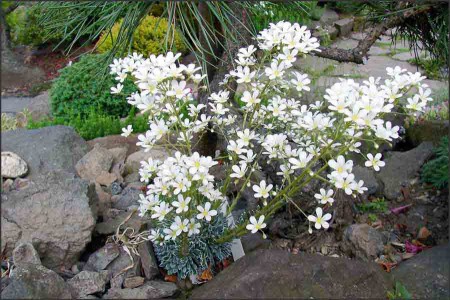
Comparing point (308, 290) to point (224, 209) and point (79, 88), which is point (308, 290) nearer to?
point (224, 209)

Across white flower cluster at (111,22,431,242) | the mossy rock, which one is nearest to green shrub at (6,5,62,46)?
white flower cluster at (111,22,431,242)

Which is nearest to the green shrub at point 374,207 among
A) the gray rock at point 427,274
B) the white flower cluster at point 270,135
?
the gray rock at point 427,274

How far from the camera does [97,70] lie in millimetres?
2201

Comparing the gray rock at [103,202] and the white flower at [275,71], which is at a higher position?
the white flower at [275,71]

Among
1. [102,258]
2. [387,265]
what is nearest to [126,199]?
[102,258]

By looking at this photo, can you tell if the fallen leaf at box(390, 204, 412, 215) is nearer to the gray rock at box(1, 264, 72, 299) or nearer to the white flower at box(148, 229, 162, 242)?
the white flower at box(148, 229, 162, 242)

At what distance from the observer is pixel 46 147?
241 cm

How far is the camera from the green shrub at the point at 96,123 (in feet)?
9.16

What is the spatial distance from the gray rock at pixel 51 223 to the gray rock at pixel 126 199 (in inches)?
13.8

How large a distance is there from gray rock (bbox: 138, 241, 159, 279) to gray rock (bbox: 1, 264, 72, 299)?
0.27 metres

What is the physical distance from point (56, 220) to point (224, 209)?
21.2 inches

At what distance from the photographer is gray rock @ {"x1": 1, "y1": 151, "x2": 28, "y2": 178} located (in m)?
2.19

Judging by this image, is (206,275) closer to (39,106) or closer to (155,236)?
(155,236)

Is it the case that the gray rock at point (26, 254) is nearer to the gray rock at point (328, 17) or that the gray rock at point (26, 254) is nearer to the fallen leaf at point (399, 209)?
the fallen leaf at point (399, 209)
